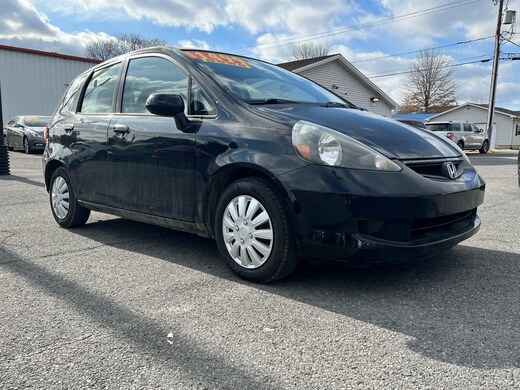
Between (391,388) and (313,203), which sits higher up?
(313,203)

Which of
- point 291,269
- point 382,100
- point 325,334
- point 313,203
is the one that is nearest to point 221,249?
point 291,269

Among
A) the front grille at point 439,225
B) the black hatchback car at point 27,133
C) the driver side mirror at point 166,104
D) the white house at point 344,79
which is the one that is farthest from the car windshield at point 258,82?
the white house at point 344,79

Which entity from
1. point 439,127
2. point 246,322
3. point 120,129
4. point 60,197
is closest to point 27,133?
point 60,197

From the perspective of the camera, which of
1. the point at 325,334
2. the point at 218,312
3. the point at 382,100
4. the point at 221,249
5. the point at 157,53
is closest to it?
the point at 325,334

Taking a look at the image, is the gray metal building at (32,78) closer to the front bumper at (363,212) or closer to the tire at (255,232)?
the tire at (255,232)

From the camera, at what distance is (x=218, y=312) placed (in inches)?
108

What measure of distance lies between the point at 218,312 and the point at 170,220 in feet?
3.88

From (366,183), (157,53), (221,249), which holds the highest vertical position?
(157,53)

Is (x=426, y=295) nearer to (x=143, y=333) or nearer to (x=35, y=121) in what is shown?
(x=143, y=333)

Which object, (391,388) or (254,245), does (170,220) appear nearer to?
(254,245)

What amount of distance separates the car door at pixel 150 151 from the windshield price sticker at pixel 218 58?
0.19 meters

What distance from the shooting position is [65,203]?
4922 mm

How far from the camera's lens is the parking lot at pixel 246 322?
2062 mm

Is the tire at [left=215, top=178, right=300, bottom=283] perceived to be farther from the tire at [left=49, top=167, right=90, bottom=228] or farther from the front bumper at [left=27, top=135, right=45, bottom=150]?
the front bumper at [left=27, top=135, right=45, bottom=150]
